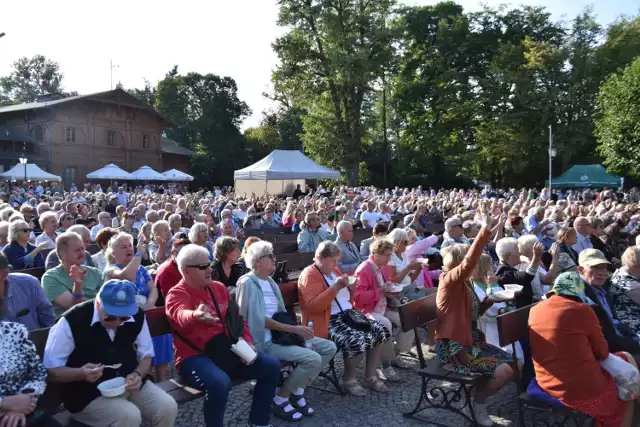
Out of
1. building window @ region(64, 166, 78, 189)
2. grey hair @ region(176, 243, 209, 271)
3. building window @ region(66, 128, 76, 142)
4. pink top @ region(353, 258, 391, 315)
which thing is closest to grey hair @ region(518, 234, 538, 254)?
pink top @ region(353, 258, 391, 315)

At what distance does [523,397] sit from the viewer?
4160 millimetres

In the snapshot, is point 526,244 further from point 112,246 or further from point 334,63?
point 334,63

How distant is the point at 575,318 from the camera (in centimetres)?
377

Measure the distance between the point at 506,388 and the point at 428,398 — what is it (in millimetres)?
1110

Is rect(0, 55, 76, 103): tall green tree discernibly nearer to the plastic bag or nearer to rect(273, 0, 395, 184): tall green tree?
rect(273, 0, 395, 184): tall green tree

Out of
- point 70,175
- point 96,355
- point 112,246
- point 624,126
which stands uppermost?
point 624,126

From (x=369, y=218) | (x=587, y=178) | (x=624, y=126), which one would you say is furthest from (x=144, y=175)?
(x=587, y=178)

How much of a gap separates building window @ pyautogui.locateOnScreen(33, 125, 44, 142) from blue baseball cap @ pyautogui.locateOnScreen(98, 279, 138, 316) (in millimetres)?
45073

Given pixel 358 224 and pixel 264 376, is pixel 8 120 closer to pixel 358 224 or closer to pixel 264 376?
pixel 358 224

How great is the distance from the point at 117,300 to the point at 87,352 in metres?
0.38

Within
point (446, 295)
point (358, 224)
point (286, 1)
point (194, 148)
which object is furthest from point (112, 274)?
point (194, 148)

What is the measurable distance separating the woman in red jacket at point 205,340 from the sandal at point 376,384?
1.36 meters

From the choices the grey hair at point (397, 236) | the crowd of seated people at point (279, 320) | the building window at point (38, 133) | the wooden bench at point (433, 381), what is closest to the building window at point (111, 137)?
the building window at point (38, 133)

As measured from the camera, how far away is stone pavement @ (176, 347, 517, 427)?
475 centimetres
